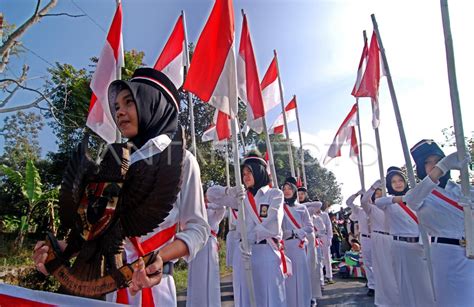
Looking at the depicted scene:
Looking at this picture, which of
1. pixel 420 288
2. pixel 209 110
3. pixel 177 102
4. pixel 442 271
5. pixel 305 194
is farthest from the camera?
pixel 209 110

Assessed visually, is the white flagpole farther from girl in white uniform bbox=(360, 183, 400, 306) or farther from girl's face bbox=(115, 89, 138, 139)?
girl's face bbox=(115, 89, 138, 139)

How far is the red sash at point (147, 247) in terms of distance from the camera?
4.48 ft

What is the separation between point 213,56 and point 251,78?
34.8 inches

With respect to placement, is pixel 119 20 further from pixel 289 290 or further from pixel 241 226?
pixel 289 290

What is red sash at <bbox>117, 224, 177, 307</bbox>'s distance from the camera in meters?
1.36

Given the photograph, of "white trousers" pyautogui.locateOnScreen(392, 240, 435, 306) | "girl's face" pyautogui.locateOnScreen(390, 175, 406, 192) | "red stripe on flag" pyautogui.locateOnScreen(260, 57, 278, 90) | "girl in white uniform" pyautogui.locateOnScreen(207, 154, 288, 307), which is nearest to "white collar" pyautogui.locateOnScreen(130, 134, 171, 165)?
"girl in white uniform" pyautogui.locateOnScreen(207, 154, 288, 307)

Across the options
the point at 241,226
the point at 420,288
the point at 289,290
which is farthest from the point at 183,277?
the point at 241,226

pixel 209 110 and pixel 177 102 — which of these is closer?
pixel 177 102

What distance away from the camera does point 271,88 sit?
23.7 feet

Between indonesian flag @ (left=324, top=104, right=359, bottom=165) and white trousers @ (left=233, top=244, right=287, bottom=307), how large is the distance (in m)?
3.68

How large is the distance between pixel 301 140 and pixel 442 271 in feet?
19.4

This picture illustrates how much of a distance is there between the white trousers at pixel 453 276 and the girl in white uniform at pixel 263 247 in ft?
5.93

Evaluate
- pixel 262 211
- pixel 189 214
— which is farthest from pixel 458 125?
pixel 189 214

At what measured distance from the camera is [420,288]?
18.2ft
